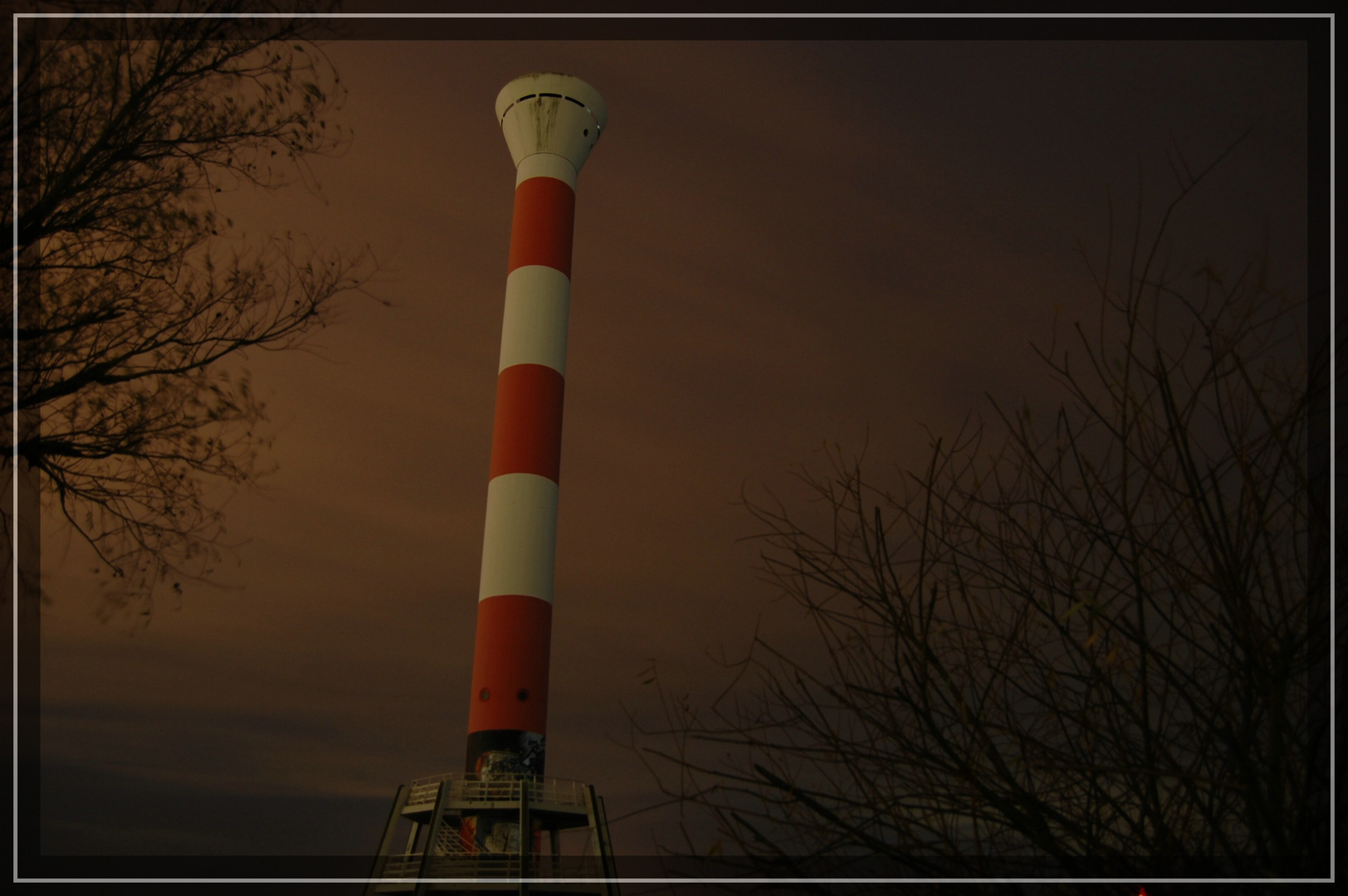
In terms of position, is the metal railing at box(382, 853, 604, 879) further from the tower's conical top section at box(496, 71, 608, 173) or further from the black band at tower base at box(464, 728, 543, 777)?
the tower's conical top section at box(496, 71, 608, 173)

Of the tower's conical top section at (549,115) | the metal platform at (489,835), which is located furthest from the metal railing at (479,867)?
the tower's conical top section at (549,115)

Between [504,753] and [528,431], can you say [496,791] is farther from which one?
[528,431]

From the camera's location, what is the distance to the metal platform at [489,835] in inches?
679

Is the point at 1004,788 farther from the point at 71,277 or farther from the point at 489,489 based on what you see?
the point at 489,489

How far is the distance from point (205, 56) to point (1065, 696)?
7.39 meters

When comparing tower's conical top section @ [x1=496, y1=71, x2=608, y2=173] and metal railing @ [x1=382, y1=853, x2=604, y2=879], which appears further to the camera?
tower's conical top section @ [x1=496, y1=71, x2=608, y2=173]

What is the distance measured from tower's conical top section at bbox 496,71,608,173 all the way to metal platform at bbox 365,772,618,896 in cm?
1463

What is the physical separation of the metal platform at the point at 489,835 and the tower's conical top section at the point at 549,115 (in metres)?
14.6

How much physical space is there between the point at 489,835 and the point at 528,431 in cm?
797

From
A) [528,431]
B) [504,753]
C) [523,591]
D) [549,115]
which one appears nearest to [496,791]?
[504,753]

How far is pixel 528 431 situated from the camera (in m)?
21.8

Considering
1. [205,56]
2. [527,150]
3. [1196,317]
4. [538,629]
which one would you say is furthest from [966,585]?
[527,150]

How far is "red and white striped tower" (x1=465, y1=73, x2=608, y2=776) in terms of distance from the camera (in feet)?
64.9

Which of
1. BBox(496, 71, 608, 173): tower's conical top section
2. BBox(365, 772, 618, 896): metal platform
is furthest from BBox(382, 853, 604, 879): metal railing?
BBox(496, 71, 608, 173): tower's conical top section
